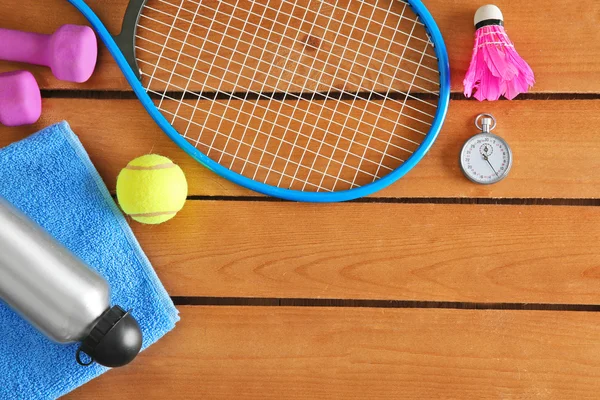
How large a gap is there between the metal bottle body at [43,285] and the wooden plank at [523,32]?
0.93 ft

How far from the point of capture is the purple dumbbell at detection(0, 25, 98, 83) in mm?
894

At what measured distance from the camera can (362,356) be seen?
953 millimetres

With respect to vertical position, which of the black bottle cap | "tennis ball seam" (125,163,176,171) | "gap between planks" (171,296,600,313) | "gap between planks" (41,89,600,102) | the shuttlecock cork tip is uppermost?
the shuttlecock cork tip

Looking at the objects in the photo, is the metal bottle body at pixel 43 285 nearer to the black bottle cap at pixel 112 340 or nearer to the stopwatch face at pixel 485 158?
the black bottle cap at pixel 112 340

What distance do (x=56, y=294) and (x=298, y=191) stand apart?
1.22ft

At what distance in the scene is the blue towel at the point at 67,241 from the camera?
91 centimetres

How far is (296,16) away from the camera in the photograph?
956 mm

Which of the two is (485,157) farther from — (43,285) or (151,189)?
(43,285)

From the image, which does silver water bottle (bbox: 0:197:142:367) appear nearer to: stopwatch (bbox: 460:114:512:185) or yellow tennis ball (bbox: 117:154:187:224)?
yellow tennis ball (bbox: 117:154:187:224)

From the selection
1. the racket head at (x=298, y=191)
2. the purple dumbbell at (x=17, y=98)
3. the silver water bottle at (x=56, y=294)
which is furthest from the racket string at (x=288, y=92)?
the silver water bottle at (x=56, y=294)

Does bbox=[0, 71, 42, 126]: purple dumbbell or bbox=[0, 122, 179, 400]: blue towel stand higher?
bbox=[0, 71, 42, 126]: purple dumbbell

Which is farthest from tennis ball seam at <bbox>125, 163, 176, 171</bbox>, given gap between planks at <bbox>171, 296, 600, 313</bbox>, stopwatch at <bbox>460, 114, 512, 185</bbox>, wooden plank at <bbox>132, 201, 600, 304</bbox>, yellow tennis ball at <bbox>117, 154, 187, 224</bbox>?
stopwatch at <bbox>460, 114, 512, 185</bbox>

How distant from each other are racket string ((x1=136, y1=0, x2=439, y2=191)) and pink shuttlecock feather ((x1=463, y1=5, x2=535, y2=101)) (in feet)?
0.25

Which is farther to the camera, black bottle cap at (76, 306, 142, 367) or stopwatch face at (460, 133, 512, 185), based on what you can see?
stopwatch face at (460, 133, 512, 185)
